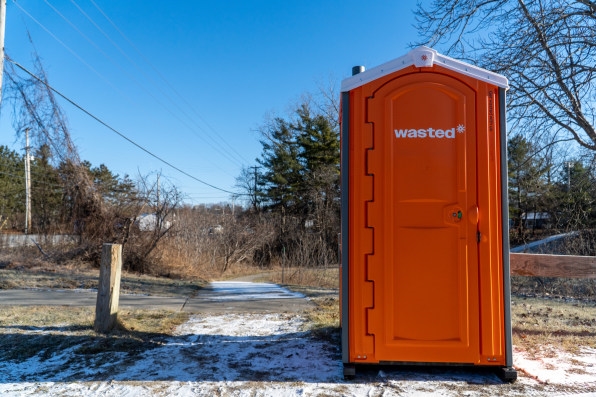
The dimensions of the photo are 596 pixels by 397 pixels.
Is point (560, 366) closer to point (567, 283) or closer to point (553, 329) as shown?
point (553, 329)

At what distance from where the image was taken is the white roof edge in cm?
382

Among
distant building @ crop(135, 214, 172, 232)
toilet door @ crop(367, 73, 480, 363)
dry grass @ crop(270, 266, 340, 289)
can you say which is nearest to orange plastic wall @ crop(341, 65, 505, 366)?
toilet door @ crop(367, 73, 480, 363)

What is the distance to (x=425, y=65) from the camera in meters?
3.81

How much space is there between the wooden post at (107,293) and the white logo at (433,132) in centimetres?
371

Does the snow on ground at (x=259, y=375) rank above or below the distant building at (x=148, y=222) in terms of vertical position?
below

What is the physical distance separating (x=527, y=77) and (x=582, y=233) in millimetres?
7678

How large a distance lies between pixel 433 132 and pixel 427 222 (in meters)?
0.76

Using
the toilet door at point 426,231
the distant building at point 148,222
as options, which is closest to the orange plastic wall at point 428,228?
the toilet door at point 426,231

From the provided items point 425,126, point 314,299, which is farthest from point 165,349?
point 314,299

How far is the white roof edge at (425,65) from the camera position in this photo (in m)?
3.82

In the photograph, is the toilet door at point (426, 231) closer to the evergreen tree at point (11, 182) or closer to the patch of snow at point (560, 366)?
the patch of snow at point (560, 366)

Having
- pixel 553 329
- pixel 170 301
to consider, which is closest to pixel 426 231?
pixel 553 329

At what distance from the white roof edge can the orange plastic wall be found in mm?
63

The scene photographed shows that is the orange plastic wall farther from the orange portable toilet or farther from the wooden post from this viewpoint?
the wooden post
